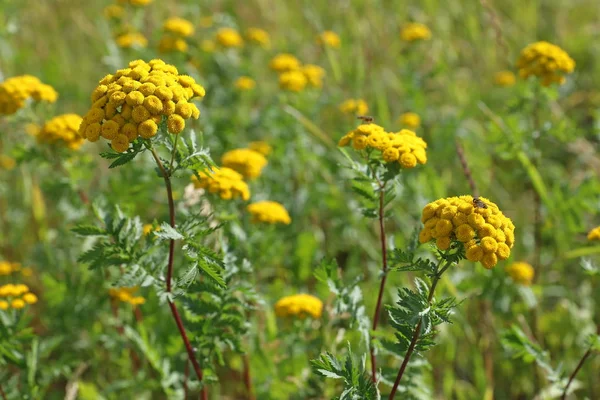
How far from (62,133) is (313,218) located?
222 cm

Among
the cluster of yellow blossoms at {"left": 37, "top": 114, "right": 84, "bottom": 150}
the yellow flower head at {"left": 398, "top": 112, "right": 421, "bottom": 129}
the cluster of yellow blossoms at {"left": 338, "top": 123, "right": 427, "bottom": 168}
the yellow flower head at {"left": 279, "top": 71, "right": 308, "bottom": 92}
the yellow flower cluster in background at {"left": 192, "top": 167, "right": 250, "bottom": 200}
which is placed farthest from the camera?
the yellow flower head at {"left": 279, "top": 71, "right": 308, "bottom": 92}

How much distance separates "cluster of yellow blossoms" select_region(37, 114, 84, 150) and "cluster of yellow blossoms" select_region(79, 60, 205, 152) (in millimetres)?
1501

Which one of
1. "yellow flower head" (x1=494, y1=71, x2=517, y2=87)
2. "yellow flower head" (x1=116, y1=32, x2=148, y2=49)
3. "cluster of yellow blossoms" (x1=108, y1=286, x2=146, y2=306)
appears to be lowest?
Answer: "cluster of yellow blossoms" (x1=108, y1=286, x2=146, y2=306)

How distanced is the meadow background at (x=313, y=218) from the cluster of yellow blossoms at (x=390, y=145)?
0.23 meters

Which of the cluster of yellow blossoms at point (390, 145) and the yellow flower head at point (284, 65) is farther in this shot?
the yellow flower head at point (284, 65)

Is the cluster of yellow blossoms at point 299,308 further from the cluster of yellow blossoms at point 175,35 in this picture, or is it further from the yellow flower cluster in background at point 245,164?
the cluster of yellow blossoms at point 175,35

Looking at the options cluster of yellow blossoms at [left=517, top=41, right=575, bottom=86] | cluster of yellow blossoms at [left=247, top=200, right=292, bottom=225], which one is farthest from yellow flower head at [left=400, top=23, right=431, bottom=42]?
cluster of yellow blossoms at [left=247, top=200, right=292, bottom=225]

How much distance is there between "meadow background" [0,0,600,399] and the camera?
3.55m

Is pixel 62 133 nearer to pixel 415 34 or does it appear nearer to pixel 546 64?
pixel 546 64

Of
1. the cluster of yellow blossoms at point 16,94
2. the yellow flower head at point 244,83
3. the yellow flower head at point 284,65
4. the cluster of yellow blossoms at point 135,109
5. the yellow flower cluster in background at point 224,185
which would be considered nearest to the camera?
the cluster of yellow blossoms at point 135,109

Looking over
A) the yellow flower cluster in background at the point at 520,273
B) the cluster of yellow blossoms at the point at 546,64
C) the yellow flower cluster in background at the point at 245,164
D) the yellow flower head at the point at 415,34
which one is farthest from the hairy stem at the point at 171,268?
the yellow flower head at the point at 415,34

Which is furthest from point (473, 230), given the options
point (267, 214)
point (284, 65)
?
point (284, 65)

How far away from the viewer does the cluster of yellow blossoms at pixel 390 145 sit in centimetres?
263

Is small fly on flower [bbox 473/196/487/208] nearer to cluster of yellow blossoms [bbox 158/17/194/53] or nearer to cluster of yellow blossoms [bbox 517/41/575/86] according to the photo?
→ cluster of yellow blossoms [bbox 517/41/575/86]
